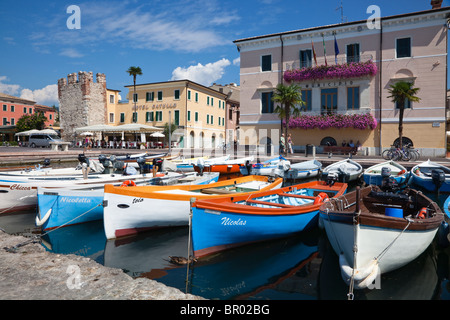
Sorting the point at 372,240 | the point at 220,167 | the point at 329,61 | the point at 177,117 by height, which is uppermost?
the point at 329,61

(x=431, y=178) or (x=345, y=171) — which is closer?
(x=431, y=178)

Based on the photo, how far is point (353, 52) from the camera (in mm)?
26531

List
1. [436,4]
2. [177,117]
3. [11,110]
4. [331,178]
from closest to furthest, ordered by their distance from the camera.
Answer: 1. [331,178]
2. [436,4]
3. [177,117]
4. [11,110]

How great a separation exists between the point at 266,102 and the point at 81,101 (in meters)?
30.0

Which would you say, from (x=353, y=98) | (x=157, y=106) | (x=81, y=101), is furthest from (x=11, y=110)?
(x=353, y=98)

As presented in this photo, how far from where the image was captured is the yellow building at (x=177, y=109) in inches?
1602

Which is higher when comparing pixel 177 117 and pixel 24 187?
pixel 177 117

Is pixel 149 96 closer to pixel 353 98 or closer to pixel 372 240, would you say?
pixel 353 98

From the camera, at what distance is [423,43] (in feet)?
78.1

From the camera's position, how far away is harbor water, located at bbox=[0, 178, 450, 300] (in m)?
5.23

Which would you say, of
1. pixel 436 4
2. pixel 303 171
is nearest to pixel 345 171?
pixel 303 171

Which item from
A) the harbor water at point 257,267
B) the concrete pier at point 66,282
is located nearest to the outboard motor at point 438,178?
the harbor water at point 257,267

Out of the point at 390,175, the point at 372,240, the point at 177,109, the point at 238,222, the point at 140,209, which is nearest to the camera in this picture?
the point at 372,240

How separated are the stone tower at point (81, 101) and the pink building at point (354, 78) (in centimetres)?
2505
